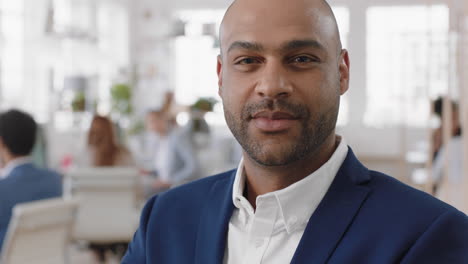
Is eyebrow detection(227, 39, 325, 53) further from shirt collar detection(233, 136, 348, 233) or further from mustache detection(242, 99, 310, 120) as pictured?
shirt collar detection(233, 136, 348, 233)

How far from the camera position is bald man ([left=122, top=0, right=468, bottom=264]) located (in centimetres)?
101

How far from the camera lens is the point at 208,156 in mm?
5941

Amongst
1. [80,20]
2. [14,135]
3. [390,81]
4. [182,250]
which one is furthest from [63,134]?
[182,250]

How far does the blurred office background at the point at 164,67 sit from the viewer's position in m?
8.49

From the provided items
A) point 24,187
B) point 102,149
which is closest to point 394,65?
point 102,149

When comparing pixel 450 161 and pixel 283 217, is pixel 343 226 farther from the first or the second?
pixel 450 161

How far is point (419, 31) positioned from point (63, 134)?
608cm

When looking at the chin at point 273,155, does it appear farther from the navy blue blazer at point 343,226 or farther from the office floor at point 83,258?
the office floor at point 83,258

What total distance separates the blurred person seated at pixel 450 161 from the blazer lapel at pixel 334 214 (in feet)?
7.26

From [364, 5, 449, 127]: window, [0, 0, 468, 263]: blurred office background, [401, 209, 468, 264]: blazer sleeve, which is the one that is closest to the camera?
[401, 209, 468, 264]: blazer sleeve

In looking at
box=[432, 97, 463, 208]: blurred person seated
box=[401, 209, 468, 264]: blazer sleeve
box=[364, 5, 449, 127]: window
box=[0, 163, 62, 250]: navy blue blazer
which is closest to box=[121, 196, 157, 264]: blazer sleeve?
box=[401, 209, 468, 264]: blazer sleeve

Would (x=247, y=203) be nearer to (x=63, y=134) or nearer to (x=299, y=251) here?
(x=299, y=251)

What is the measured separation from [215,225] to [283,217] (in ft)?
0.40

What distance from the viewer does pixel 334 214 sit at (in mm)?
1074
